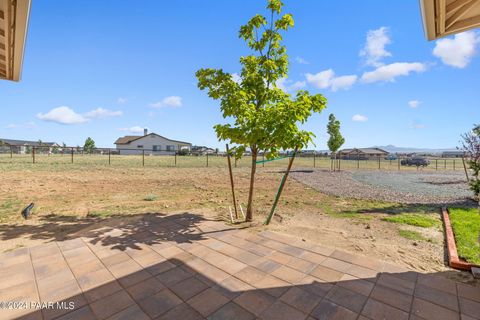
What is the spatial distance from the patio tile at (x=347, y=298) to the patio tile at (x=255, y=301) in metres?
Result: 0.63

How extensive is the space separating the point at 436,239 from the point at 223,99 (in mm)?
4883

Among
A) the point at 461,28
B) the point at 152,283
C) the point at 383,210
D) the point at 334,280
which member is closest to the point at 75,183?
the point at 152,283

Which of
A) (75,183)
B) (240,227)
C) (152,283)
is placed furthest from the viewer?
(75,183)

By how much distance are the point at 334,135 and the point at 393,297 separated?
20.3 meters

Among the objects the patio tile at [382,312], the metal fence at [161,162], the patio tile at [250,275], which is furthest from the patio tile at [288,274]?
the metal fence at [161,162]

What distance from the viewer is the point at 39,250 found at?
3.51 metres

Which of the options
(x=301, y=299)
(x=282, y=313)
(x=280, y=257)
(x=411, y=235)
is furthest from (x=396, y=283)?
(x=411, y=235)

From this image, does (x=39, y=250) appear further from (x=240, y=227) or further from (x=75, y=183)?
(x=75, y=183)

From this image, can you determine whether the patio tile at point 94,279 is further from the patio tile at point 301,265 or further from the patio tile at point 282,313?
the patio tile at point 301,265

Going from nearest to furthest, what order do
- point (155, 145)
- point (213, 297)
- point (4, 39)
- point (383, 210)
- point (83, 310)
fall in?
point (83, 310)
point (213, 297)
point (4, 39)
point (383, 210)
point (155, 145)

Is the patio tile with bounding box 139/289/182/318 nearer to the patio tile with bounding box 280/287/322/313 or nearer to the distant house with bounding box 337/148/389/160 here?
the patio tile with bounding box 280/287/322/313

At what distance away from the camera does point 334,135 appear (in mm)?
21141

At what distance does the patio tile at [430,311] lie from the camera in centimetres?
216

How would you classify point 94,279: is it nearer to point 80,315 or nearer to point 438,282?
point 80,315
